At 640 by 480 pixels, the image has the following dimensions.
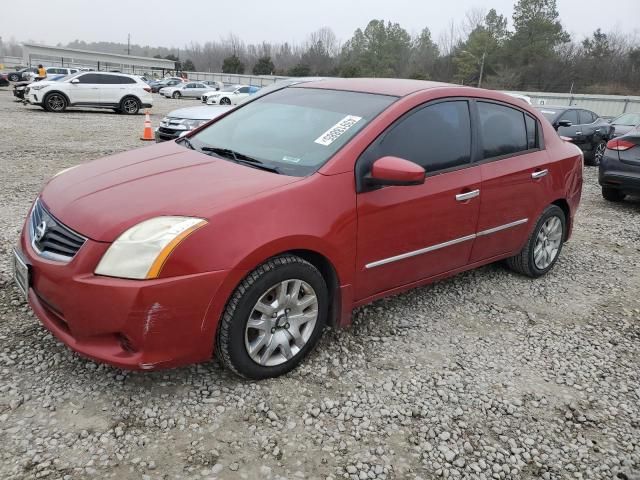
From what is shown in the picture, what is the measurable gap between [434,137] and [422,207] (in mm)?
517

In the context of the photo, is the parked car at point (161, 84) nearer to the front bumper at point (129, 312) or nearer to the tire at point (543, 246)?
the tire at point (543, 246)

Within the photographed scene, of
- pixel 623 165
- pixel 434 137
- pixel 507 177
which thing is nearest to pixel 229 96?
pixel 623 165

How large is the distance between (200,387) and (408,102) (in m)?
2.15

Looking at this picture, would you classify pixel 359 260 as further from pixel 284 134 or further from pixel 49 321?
pixel 49 321

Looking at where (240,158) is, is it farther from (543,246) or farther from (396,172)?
(543,246)

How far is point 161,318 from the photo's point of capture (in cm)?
242

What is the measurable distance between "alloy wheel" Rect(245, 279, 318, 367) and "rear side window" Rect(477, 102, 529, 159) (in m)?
1.82

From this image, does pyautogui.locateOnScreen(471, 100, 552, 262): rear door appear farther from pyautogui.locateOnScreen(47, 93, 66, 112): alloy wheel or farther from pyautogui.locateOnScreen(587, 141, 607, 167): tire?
pyautogui.locateOnScreen(47, 93, 66, 112): alloy wheel

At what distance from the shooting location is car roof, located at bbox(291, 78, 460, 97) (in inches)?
137

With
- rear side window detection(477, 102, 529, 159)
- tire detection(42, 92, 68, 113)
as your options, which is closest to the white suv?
tire detection(42, 92, 68, 113)

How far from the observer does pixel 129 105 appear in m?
19.8

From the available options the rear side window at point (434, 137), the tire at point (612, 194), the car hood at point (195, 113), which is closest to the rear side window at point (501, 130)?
the rear side window at point (434, 137)

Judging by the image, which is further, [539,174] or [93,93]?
[93,93]

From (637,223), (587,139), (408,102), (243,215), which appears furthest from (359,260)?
(587,139)
